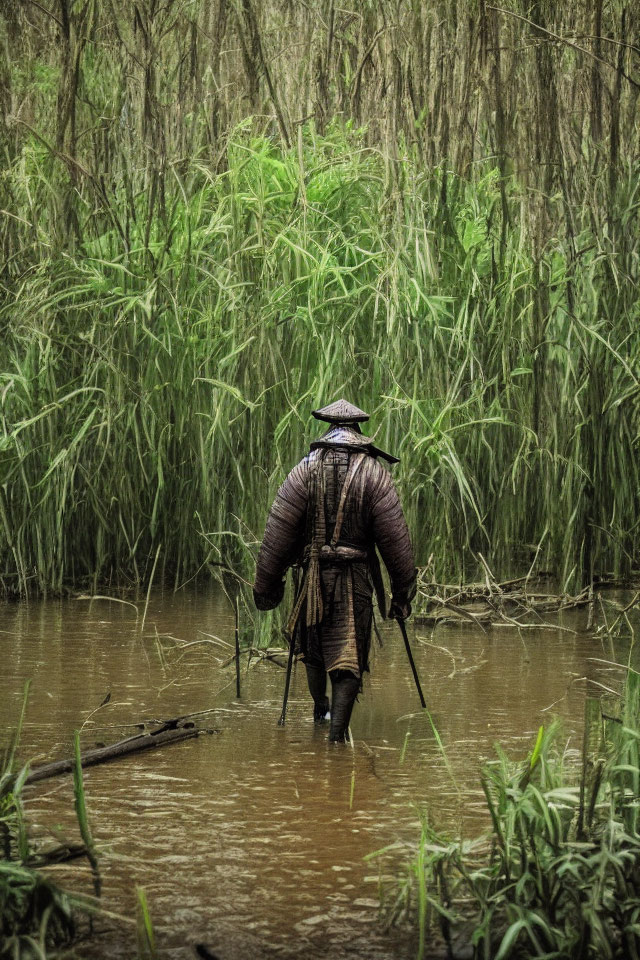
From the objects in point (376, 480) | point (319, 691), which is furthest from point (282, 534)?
point (319, 691)

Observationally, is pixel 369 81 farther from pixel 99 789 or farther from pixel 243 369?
pixel 99 789

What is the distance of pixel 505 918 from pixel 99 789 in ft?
7.47

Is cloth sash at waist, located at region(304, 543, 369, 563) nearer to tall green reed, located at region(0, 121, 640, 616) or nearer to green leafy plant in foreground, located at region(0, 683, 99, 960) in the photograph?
tall green reed, located at region(0, 121, 640, 616)

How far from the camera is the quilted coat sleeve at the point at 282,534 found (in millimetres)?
7422

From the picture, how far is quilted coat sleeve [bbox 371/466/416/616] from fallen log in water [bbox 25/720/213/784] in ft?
3.84

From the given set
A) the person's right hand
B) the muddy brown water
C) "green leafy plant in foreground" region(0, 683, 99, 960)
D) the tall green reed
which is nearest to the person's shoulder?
the person's right hand

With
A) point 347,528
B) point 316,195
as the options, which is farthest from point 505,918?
point 316,195

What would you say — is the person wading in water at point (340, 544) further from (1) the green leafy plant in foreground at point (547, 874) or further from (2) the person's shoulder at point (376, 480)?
(1) the green leafy plant in foreground at point (547, 874)

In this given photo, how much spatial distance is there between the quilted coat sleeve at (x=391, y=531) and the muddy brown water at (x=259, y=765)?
760mm

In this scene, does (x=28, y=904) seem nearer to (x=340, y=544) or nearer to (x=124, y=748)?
(x=124, y=748)

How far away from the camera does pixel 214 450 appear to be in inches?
402

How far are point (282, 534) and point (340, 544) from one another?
31cm

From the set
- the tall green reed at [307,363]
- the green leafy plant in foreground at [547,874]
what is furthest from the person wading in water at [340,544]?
the green leafy plant in foreground at [547,874]

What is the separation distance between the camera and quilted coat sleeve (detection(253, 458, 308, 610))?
7422 mm
